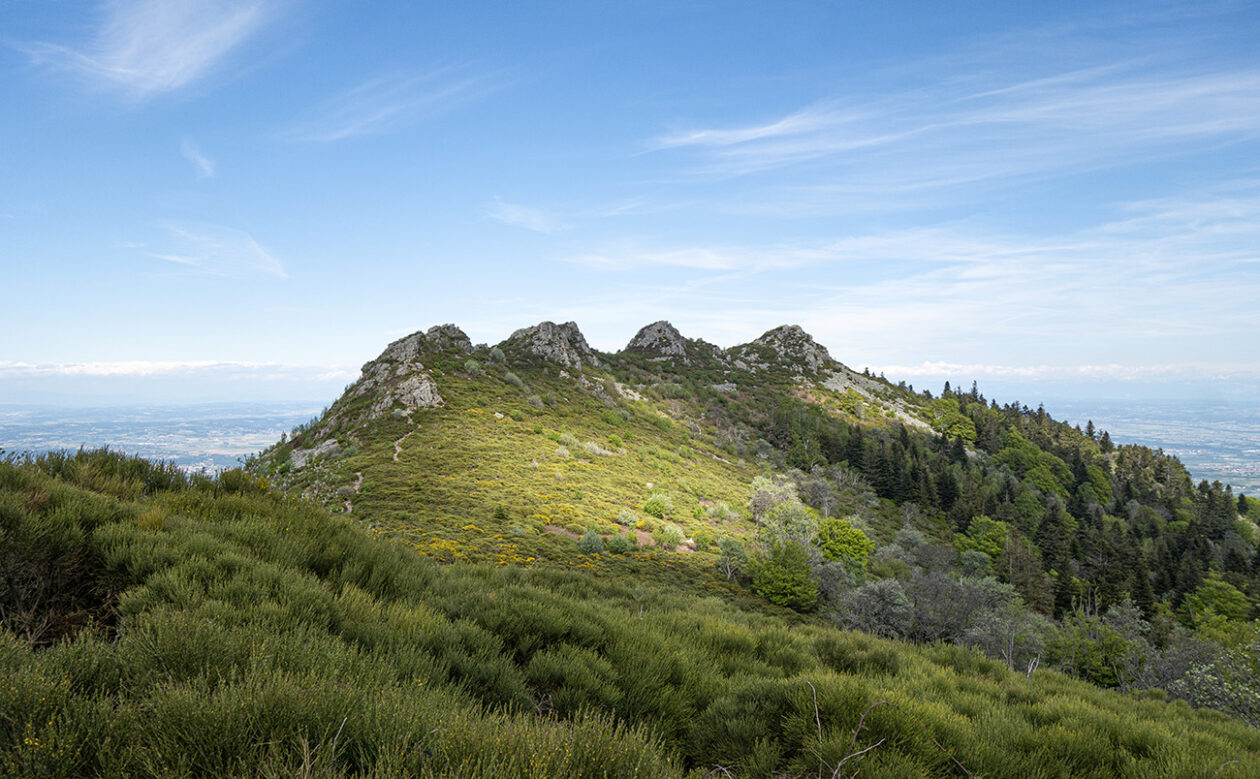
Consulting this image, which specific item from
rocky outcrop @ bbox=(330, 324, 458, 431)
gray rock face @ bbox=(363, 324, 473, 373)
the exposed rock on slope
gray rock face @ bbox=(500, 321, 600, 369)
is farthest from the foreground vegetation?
the exposed rock on slope

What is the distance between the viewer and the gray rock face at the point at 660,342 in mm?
132250

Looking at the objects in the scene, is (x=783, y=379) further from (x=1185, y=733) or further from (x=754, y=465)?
(x=1185, y=733)

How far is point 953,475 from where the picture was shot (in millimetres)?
91875

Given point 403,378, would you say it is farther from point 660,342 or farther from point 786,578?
point 660,342

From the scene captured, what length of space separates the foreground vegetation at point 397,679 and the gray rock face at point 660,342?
12437cm

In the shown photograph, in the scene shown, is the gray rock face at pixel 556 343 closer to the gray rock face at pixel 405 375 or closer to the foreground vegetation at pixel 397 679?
the gray rock face at pixel 405 375

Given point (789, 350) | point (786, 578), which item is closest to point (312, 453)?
point (786, 578)

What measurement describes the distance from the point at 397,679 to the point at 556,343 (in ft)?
260

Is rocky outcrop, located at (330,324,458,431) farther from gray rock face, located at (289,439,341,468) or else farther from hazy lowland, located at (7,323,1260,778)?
hazy lowland, located at (7,323,1260,778)

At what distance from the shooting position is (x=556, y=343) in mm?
81625

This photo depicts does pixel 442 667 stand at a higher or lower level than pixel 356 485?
higher

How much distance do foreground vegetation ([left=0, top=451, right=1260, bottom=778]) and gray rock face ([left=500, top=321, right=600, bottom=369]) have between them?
71446 millimetres

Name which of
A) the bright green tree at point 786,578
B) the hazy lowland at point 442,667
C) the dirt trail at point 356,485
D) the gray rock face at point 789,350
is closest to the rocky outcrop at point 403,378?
the dirt trail at point 356,485

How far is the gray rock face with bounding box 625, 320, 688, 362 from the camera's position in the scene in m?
132
